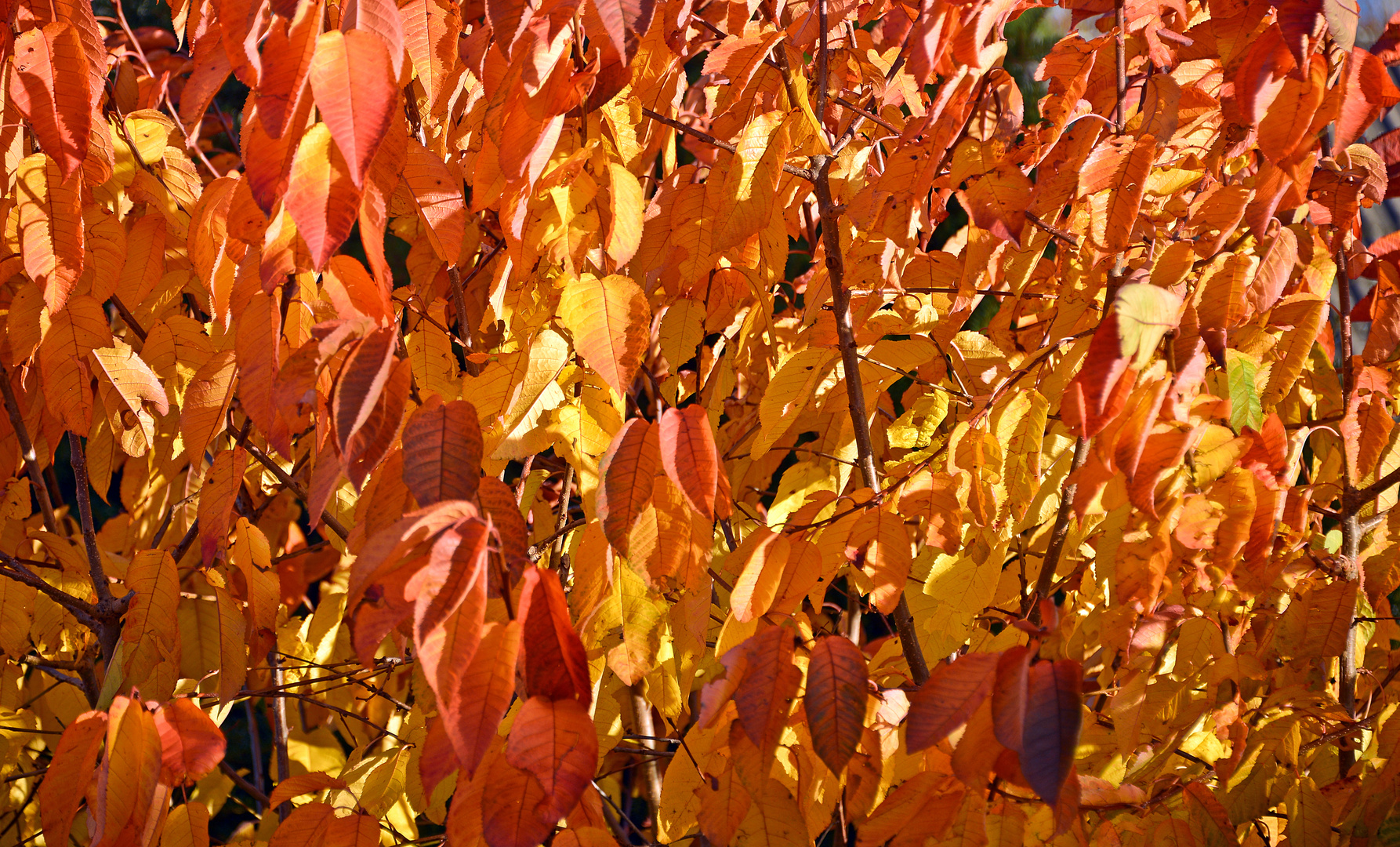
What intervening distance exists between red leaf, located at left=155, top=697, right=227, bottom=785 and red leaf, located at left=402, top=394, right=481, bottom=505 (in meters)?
0.35

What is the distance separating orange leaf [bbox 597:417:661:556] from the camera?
756 mm

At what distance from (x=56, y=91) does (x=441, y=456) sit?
1.58 feet

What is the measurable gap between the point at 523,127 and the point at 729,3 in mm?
629

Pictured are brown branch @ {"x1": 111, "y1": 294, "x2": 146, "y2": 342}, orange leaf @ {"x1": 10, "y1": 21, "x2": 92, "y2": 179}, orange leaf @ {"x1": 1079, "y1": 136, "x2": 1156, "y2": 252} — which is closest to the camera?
orange leaf @ {"x1": 10, "y1": 21, "x2": 92, "y2": 179}

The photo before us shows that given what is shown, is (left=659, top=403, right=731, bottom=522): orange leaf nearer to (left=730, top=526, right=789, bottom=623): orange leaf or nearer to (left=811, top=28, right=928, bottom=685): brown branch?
(left=730, top=526, right=789, bottom=623): orange leaf

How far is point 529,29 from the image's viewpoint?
0.76 meters

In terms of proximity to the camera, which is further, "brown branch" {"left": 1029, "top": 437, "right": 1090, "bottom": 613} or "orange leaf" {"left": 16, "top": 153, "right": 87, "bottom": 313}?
"brown branch" {"left": 1029, "top": 437, "right": 1090, "bottom": 613}

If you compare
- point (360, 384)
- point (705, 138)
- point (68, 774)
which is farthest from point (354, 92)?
point (68, 774)

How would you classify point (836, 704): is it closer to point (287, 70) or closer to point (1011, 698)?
point (1011, 698)

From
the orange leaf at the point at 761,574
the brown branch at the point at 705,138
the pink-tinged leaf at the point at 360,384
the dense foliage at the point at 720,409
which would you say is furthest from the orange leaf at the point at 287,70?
the orange leaf at the point at 761,574

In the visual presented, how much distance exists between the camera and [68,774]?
34.2 inches

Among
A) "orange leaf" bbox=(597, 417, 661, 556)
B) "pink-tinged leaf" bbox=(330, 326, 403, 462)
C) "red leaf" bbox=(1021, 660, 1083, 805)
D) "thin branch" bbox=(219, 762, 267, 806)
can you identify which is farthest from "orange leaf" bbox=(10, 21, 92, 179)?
"thin branch" bbox=(219, 762, 267, 806)

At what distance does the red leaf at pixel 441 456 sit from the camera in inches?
26.5

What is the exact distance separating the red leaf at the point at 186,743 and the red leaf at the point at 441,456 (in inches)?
13.6
